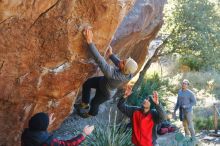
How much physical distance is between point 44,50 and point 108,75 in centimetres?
115

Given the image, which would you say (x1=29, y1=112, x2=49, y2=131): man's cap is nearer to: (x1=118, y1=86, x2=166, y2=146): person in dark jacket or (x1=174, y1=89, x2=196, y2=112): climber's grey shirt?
(x1=118, y1=86, x2=166, y2=146): person in dark jacket

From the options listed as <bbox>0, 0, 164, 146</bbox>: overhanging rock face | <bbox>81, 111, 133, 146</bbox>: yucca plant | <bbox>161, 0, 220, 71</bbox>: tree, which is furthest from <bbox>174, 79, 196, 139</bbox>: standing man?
<bbox>161, 0, 220, 71</bbox>: tree

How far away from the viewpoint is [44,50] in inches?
276

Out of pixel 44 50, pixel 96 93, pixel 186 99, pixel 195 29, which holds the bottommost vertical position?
pixel 186 99

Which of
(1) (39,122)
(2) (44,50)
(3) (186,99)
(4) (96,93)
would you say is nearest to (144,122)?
(4) (96,93)

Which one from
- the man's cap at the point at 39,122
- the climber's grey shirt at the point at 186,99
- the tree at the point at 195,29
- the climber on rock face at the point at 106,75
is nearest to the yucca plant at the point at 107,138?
the climber on rock face at the point at 106,75

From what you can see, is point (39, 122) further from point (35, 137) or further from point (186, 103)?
point (186, 103)

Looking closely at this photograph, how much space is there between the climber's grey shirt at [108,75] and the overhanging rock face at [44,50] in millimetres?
362

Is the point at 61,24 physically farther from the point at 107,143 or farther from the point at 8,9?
the point at 107,143

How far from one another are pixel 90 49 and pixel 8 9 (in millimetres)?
1467

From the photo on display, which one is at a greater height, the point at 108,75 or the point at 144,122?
the point at 108,75

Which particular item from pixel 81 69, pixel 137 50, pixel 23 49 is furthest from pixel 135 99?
pixel 23 49

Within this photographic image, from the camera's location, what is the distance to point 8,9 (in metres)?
6.30

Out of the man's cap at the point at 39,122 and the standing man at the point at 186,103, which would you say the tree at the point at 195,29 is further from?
the man's cap at the point at 39,122
